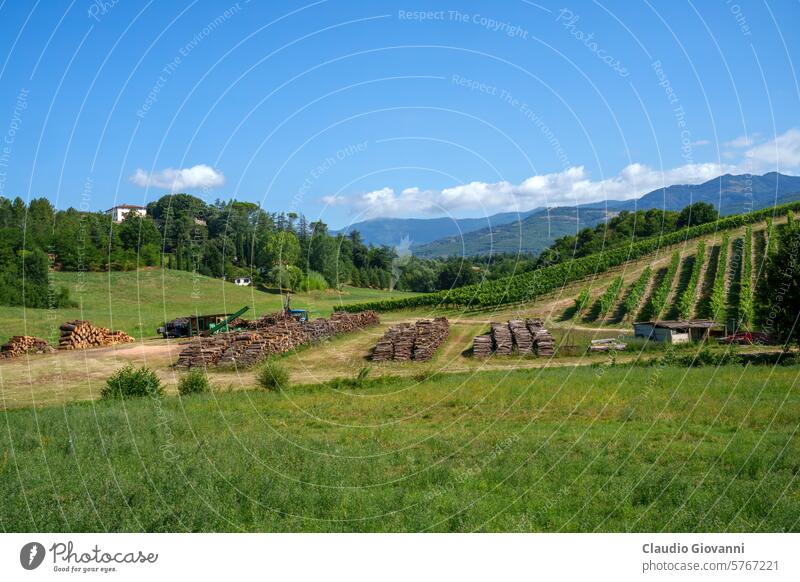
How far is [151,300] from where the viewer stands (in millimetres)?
60875

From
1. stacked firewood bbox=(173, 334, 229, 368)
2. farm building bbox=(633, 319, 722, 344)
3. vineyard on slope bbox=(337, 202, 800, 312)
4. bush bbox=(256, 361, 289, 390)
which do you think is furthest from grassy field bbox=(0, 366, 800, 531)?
vineyard on slope bbox=(337, 202, 800, 312)

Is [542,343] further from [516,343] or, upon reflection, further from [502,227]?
[502,227]

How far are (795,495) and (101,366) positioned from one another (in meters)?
29.1

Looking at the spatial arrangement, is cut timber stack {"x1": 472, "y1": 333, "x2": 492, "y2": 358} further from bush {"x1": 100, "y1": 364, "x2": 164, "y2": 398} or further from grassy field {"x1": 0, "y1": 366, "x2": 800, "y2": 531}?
bush {"x1": 100, "y1": 364, "x2": 164, "y2": 398}

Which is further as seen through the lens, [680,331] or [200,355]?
[680,331]

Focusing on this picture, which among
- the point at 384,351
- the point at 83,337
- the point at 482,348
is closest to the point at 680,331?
the point at 482,348

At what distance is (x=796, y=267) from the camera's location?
89.1 ft

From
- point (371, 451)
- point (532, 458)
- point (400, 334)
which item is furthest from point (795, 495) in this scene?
point (400, 334)

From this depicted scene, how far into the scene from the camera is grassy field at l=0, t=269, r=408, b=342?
47428mm

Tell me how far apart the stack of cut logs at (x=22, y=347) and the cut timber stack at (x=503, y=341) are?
916 inches

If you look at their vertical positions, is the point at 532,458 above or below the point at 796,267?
below

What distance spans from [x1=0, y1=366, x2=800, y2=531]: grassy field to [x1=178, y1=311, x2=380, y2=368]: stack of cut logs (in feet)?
34.2

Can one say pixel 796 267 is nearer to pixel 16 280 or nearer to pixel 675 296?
pixel 675 296

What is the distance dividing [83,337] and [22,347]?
4.35 m
